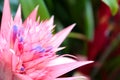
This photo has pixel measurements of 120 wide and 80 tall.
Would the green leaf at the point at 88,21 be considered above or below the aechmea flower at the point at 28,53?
above

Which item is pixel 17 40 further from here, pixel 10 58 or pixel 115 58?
pixel 115 58

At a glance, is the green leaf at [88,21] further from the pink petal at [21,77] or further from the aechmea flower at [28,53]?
the pink petal at [21,77]

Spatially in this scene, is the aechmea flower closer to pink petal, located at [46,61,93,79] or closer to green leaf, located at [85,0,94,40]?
pink petal, located at [46,61,93,79]

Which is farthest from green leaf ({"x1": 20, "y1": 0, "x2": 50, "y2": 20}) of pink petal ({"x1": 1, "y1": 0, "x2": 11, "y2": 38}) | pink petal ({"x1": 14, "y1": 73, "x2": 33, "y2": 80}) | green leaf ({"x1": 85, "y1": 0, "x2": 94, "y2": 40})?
green leaf ({"x1": 85, "y1": 0, "x2": 94, "y2": 40})

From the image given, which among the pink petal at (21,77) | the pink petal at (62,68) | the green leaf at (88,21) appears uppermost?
the green leaf at (88,21)

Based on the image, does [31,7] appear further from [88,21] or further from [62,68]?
[88,21]


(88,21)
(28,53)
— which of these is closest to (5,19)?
(28,53)

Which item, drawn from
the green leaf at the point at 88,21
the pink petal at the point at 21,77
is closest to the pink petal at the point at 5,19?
the pink petal at the point at 21,77

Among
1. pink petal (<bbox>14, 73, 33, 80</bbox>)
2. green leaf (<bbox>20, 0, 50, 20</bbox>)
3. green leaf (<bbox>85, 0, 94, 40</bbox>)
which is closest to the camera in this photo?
pink petal (<bbox>14, 73, 33, 80</bbox>)
